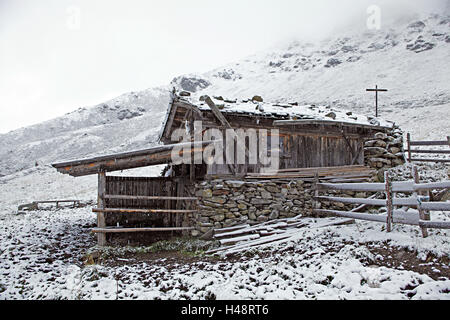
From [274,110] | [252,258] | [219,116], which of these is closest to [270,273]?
[252,258]

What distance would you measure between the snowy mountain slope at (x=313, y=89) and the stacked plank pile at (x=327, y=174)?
14.5 meters

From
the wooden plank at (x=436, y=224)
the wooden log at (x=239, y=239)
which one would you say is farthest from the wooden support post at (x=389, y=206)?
the wooden log at (x=239, y=239)

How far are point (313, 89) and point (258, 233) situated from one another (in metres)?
40.9

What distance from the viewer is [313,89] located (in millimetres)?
44594

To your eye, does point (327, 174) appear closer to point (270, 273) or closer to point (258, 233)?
point (258, 233)

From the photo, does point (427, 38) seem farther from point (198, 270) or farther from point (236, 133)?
point (198, 270)

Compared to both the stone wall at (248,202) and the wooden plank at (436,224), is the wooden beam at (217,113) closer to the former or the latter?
the stone wall at (248,202)

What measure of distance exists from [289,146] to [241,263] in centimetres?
575

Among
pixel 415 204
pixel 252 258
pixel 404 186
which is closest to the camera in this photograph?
pixel 415 204

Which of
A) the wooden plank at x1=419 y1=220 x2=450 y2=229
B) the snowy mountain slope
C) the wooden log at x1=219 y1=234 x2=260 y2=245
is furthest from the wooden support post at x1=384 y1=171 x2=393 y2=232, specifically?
the snowy mountain slope

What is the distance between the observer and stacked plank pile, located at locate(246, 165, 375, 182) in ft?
33.0

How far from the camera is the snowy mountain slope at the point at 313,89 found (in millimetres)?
33812

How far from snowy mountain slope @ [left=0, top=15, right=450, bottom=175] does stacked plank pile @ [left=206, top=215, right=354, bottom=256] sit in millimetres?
18685

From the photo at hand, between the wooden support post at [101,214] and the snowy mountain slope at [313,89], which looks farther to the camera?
the snowy mountain slope at [313,89]
